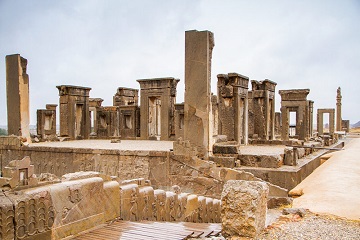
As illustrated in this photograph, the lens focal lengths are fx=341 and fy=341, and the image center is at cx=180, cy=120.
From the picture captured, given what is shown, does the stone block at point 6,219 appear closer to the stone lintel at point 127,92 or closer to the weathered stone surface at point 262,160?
the weathered stone surface at point 262,160

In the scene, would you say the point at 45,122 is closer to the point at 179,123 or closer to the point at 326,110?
the point at 179,123

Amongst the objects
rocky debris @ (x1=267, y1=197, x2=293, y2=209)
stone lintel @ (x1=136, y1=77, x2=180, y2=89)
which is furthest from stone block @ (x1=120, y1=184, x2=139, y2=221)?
stone lintel @ (x1=136, y1=77, x2=180, y2=89)

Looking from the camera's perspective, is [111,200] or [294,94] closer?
[111,200]

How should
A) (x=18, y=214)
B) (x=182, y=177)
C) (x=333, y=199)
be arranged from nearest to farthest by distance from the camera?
(x=18, y=214) → (x=333, y=199) → (x=182, y=177)

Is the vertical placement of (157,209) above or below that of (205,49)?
below

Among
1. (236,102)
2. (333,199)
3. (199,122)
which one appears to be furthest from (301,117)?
(333,199)

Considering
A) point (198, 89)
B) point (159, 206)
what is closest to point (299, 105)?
point (198, 89)

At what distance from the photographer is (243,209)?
168 inches

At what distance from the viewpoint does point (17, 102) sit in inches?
559

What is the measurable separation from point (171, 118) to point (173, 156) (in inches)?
320

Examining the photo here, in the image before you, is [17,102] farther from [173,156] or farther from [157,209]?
[157,209]

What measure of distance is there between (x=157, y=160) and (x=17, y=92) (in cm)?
743

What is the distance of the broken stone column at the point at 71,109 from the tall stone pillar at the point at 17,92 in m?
4.51

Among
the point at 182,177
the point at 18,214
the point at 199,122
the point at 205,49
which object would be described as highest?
the point at 205,49
